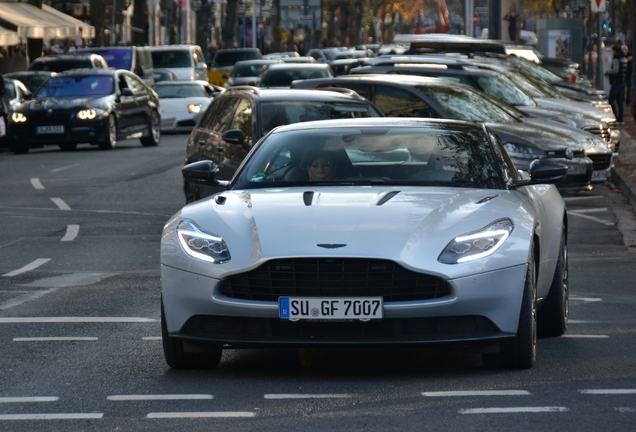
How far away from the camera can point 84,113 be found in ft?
92.2

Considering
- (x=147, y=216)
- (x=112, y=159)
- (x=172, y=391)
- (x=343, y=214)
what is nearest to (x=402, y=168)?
(x=343, y=214)

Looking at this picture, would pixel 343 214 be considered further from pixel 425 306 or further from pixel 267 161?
pixel 267 161

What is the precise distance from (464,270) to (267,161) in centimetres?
188

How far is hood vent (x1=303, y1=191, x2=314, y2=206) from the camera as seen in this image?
23.7 ft

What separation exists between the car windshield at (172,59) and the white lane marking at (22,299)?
36747 millimetres

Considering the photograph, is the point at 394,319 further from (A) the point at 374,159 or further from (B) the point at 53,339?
(B) the point at 53,339

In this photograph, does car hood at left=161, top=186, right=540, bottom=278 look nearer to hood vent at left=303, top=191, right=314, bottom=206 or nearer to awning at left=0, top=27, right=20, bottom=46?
hood vent at left=303, top=191, right=314, bottom=206

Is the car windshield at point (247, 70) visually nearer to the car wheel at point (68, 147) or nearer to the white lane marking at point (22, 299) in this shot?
the car wheel at point (68, 147)

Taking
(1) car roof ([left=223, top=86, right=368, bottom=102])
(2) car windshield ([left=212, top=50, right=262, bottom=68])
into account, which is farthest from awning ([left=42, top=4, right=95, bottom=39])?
(1) car roof ([left=223, top=86, right=368, bottom=102])

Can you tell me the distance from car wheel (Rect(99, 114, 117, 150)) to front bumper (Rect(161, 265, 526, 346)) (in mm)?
21904

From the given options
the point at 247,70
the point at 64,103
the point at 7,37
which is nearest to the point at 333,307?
the point at 64,103

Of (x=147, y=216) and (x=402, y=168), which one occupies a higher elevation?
(x=402, y=168)

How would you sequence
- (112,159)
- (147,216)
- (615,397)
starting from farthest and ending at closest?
1. (112,159)
2. (147,216)
3. (615,397)

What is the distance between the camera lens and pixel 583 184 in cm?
1692
